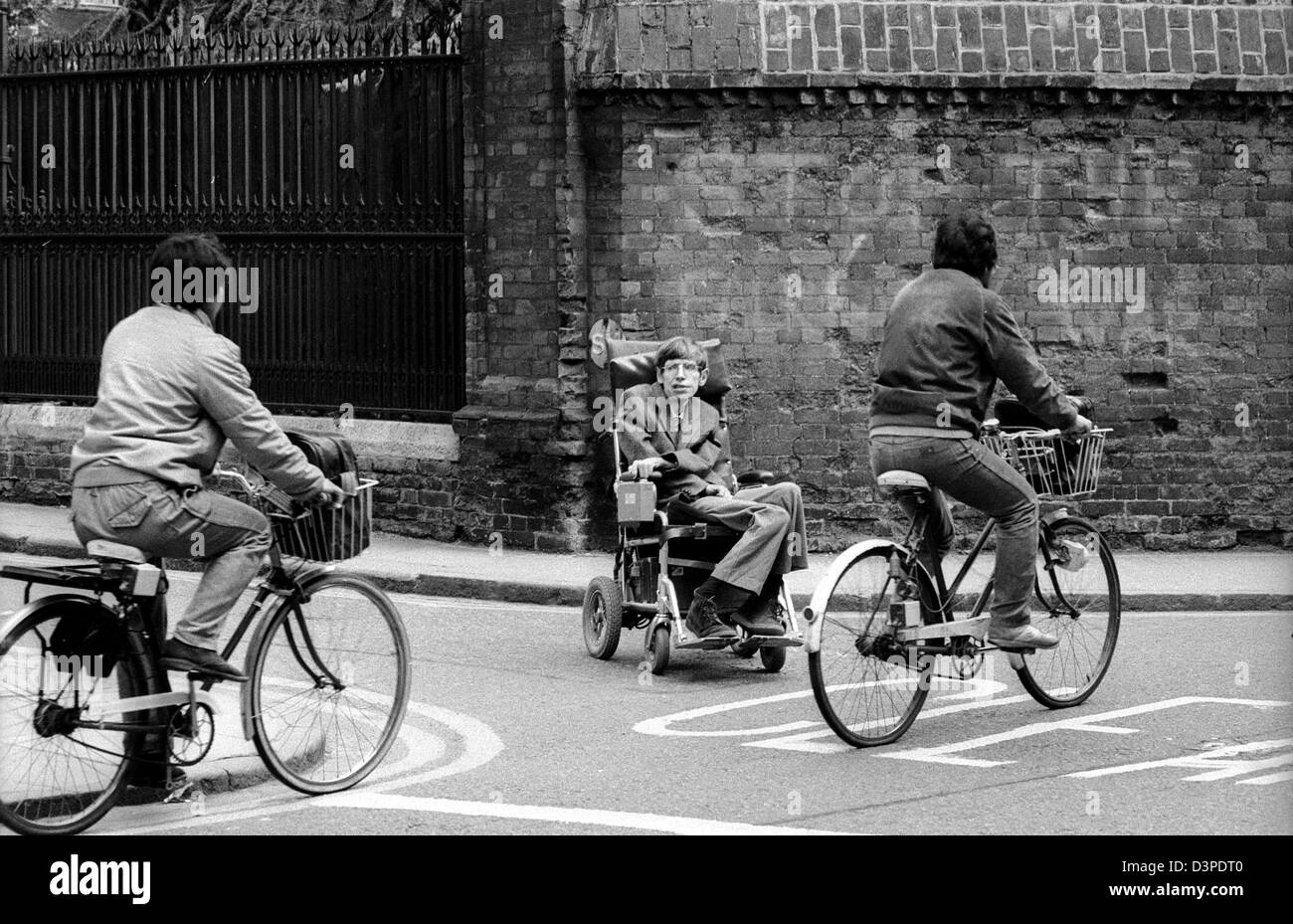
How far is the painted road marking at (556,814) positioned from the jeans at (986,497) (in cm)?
189

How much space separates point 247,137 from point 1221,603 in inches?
319

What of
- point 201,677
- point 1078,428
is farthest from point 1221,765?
point 201,677

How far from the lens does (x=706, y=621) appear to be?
9195 millimetres

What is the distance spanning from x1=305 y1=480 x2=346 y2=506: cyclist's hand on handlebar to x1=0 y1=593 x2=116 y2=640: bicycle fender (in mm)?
763

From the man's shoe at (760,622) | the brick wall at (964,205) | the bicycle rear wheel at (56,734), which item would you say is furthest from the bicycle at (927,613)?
the brick wall at (964,205)

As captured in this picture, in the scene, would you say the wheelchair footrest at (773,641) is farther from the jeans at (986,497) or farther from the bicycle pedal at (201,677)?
the bicycle pedal at (201,677)

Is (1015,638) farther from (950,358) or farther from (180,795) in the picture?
(180,795)

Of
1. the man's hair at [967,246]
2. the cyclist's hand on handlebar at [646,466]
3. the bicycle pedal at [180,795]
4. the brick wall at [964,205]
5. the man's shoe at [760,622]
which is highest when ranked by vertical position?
the brick wall at [964,205]

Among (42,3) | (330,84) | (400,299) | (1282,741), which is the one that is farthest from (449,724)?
(42,3)

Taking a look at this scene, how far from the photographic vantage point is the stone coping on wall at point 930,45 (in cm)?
1289

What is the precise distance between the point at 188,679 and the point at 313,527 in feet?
2.17

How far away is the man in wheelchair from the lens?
9055mm

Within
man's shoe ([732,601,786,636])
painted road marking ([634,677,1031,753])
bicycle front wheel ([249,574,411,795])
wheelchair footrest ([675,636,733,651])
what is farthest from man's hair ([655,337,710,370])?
bicycle front wheel ([249,574,411,795])

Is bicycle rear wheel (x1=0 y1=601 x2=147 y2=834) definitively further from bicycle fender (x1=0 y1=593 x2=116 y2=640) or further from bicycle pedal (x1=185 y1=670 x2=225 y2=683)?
bicycle pedal (x1=185 y1=670 x2=225 y2=683)
